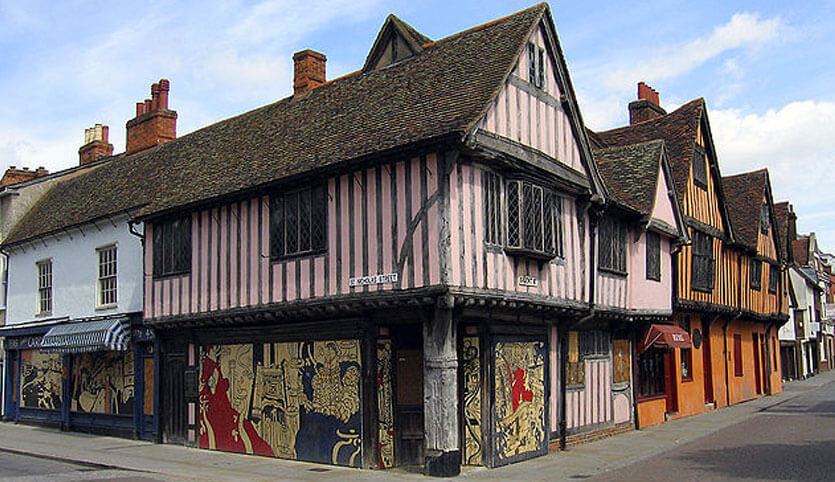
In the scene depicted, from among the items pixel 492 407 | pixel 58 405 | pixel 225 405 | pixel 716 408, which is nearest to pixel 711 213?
pixel 716 408

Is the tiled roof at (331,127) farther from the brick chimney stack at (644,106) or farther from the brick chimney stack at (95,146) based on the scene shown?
the brick chimney stack at (644,106)

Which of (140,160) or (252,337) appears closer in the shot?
(252,337)

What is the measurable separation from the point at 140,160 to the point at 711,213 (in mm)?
17581

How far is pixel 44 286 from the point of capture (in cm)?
2222

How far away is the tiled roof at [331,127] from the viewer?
12898mm

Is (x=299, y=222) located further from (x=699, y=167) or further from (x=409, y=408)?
(x=699, y=167)

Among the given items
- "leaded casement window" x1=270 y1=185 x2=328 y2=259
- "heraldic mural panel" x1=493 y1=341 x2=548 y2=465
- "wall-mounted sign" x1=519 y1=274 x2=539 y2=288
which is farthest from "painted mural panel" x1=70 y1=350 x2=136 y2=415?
"wall-mounted sign" x1=519 y1=274 x2=539 y2=288

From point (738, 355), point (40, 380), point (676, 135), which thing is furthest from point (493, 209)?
point (738, 355)

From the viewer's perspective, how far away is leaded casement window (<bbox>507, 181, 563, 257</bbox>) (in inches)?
513

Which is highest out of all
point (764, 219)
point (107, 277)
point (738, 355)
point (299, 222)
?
point (764, 219)

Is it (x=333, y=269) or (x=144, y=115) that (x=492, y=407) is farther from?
(x=144, y=115)

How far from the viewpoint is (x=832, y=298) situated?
203 feet

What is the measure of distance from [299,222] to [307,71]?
775 centimetres

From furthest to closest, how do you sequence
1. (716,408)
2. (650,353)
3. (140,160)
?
(716,408)
(140,160)
(650,353)
